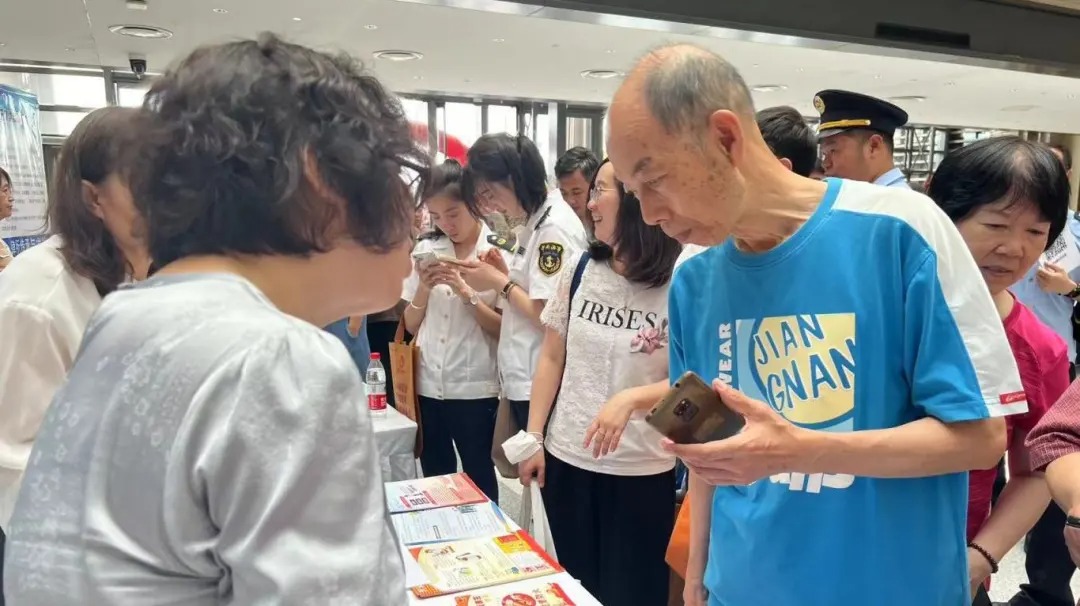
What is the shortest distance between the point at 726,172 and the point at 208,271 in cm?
71

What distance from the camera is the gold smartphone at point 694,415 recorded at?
3.31 ft

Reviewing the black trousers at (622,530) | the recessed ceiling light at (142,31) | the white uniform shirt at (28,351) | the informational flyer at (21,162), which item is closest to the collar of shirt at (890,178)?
the black trousers at (622,530)

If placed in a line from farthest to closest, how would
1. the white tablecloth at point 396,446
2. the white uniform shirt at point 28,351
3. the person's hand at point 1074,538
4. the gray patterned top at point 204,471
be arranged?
the white tablecloth at point 396,446 < the white uniform shirt at point 28,351 < the person's hand at point 1074,538 < the gray patterned top at point 204,471

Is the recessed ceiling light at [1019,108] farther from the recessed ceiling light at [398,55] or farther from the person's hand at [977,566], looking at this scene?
the person's hand at [977,566]

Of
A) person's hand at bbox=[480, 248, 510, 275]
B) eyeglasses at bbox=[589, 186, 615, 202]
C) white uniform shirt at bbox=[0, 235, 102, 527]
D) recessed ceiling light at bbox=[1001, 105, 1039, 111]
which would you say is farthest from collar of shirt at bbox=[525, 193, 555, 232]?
recessed ceiling light at bbox=[1001, 105, 1039, 111]

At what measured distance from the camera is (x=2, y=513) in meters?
1.52

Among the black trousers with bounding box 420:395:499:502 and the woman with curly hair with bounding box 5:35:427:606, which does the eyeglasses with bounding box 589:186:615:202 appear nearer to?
the black trousers with bounding box 420:395:499:502

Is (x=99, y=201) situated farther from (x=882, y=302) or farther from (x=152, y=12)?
(x=152, y=12)

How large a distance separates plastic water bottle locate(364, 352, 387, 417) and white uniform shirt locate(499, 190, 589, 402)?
48cm

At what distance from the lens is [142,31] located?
22.9 feet

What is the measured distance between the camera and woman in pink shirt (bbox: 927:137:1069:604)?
130 cm

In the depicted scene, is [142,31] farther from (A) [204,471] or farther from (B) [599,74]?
(A) [204,471]

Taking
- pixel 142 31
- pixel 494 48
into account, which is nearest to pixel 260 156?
pixel 494 48

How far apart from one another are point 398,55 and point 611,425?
7.22 m
